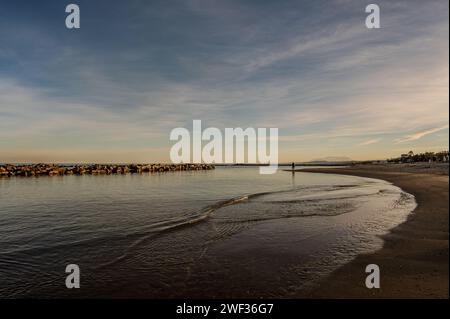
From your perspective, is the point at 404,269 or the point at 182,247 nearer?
the point at 404,269

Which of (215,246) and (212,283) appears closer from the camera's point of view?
(212,283)

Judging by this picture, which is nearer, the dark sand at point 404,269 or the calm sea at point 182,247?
the dark sand at point 404,269

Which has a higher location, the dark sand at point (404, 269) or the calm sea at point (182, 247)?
the dark sand at point (404, 269)

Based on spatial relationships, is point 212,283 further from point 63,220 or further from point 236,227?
point 63,220

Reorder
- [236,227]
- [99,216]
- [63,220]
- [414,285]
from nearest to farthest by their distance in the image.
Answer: [414,285], [236,227], [63,220], [99,216]

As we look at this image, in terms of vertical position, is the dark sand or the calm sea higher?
the dark sand

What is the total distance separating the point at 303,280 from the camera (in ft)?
20.9

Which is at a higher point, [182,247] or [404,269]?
[404,269]

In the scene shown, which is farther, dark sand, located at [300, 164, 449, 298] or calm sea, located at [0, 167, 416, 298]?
calm sea, located at [0, 167, 416, 298]

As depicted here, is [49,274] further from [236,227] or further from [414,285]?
[414,285]

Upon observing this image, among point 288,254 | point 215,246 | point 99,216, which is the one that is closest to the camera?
point 288,254

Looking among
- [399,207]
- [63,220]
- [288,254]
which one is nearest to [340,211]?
[399,207]
